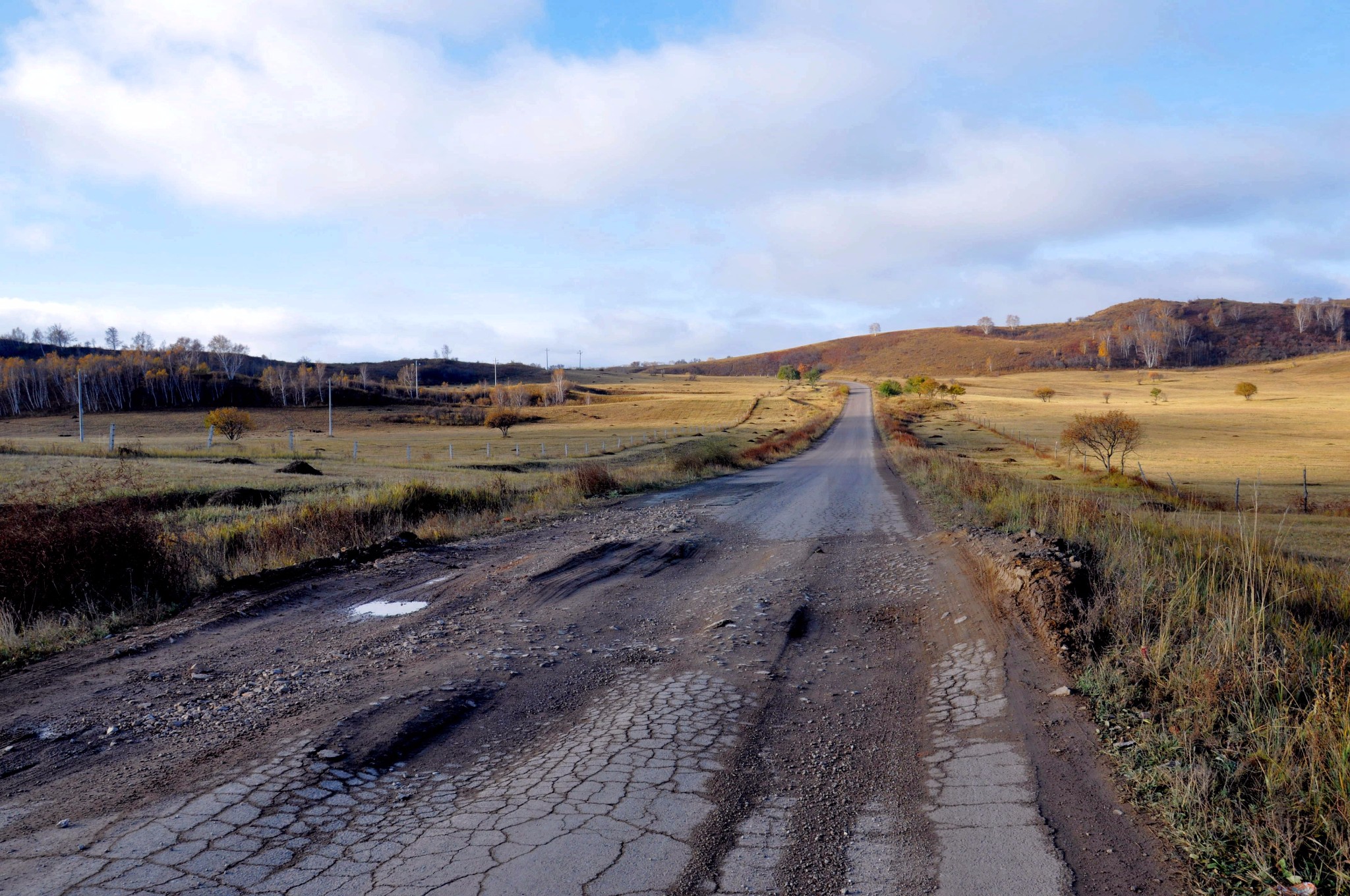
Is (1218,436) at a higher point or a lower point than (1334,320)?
lower

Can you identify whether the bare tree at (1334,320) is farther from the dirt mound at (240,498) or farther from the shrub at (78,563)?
the shrub at (78,563)

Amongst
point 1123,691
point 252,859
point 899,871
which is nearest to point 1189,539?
point 1123,691

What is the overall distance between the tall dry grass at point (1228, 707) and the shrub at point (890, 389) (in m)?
117

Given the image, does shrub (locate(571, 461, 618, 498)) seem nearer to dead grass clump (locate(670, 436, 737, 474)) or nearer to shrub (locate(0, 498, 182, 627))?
dead grass clump (locate(670, 436, 737, 474))

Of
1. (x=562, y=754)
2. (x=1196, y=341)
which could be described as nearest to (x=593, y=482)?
(x=562, y=754)

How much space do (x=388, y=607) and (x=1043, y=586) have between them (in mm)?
6583

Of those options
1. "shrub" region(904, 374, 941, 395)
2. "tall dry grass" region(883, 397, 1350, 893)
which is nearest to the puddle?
"tall dry grass" region(883, 397, 1350, 893)

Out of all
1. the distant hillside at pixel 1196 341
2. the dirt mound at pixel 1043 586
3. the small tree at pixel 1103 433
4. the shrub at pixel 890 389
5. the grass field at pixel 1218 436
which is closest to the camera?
the dirt mound at pixel 1043 586

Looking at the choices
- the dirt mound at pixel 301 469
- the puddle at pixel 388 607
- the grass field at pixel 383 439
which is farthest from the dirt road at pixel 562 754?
the dirt mound at pixel 301 469

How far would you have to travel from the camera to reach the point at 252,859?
337 centimetres

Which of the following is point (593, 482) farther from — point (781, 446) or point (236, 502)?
point (781, 446)

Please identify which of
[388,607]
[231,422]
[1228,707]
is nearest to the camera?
[1228,707]

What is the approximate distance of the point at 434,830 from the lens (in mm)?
3695

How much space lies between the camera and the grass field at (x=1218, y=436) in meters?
25.3
